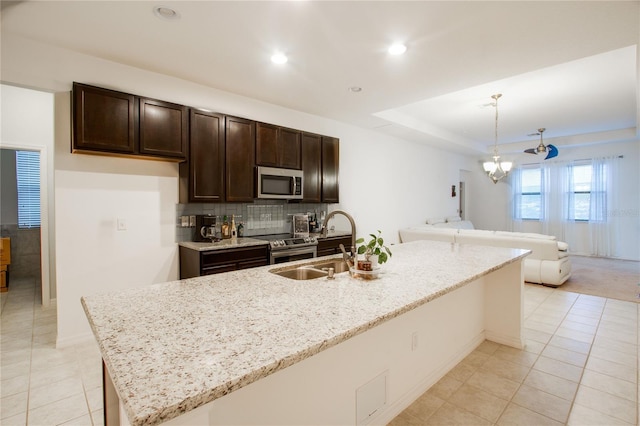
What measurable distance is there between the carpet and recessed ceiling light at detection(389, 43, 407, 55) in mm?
4313

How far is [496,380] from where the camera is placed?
2.28 meters

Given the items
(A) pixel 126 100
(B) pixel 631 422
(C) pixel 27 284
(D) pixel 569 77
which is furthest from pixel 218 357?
(C) pixel 27 284

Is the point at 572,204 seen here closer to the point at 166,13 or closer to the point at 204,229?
the point at 204,229

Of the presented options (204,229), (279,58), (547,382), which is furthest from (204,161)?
(547,382)

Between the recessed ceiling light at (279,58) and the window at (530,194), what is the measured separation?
793 centimetres

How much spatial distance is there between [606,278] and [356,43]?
230 inches

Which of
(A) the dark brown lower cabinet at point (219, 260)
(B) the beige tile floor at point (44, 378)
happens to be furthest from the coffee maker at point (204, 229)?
(B) the beige tile floor at point (44, 378)

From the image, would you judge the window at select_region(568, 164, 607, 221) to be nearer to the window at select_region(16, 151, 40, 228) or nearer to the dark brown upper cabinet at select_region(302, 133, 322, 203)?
the dark brown upper cabinet at select_region(302, 133, 322, 203)

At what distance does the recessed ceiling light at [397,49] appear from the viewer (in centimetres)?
253

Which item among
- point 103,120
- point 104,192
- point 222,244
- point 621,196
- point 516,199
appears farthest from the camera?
point 516,199

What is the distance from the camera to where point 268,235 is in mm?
4074

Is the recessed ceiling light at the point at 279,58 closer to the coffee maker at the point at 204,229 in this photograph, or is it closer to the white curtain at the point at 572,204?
the coffee maker at the point at 204,229

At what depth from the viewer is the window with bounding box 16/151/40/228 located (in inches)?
200

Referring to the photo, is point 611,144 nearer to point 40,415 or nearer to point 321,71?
point 321,71
